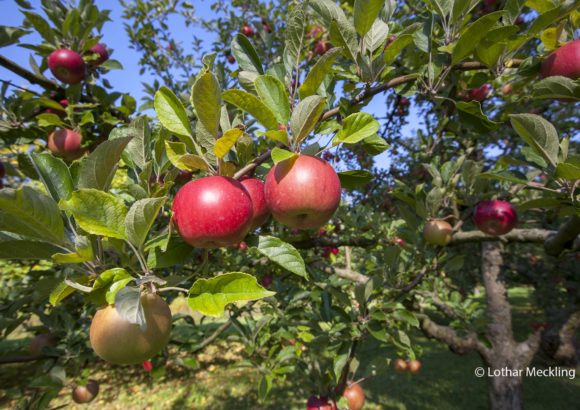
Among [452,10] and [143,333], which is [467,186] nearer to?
[452,10]

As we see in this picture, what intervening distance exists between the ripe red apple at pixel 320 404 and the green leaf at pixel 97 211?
228cm

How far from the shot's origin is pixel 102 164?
87cm

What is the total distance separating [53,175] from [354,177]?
96 centimetres

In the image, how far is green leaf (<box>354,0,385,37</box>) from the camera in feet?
3.50

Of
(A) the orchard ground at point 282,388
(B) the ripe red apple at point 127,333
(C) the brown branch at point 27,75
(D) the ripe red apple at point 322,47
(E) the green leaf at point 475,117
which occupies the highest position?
(D) the ripe red apple at point 322,47

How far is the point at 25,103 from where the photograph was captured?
7.42 feet

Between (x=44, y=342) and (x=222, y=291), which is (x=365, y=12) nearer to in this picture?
(x=222, y=291)

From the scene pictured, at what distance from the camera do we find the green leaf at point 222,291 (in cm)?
77

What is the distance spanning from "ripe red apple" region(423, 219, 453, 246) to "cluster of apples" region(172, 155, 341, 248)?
5.63 ft

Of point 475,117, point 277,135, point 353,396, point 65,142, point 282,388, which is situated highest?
point 65,142

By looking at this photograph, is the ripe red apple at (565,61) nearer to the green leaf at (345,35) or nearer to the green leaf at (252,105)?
the green leaf at (345,35)

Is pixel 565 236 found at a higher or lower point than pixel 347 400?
higher

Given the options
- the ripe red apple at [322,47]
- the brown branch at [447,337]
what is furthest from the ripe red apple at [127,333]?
the ripe red apple at [322,47]

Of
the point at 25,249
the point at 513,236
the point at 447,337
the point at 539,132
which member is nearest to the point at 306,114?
the point at 25,249
